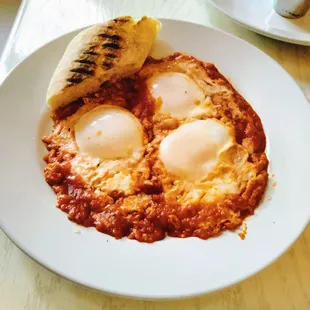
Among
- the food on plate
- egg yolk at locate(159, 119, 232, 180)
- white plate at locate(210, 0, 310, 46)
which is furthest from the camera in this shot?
white plate at locate(210, 0, 310, 46)

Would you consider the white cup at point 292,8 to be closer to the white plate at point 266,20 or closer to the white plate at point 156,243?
the white plate at point 266,20

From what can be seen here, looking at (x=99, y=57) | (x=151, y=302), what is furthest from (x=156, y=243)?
(x=99, y=57)

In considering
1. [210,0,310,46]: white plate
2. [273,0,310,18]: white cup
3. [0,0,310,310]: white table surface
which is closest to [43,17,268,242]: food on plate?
[0,0,310,310]: white table surface

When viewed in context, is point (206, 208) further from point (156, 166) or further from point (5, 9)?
point (5, 9)

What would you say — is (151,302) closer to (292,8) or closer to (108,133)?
(108,133)

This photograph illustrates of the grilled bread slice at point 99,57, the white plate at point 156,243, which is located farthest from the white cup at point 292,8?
the grilled bread slice at point 99,57

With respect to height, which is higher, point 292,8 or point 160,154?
point 292,8

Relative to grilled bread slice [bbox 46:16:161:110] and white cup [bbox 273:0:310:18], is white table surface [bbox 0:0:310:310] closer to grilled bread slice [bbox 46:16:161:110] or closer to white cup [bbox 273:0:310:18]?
grilled bread slice [bbox 46:16:161:110]
